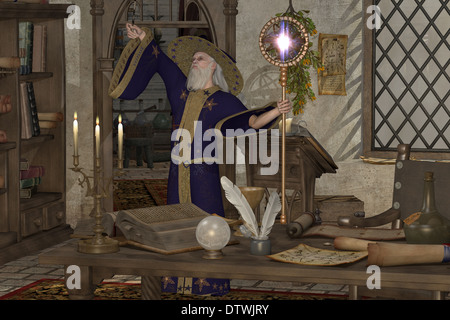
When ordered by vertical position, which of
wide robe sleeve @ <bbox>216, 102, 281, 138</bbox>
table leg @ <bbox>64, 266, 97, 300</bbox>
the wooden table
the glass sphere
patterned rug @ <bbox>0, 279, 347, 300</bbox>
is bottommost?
patterned rug @ <bbox>0, 279, 347, 300</bbox>

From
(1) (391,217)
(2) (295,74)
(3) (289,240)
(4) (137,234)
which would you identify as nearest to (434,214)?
(3) (289,240)

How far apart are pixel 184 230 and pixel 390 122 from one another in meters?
3.43

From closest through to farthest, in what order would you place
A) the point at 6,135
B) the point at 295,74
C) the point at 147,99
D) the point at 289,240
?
the point at 289,240
the point at 6,135
the point at 295,74
the point at 147,99

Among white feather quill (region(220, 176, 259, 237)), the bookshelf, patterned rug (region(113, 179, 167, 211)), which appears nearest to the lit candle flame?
white feather quill (region(220, 176, 259, 237))

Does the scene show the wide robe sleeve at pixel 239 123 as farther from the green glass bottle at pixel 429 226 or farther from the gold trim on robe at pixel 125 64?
the green glass bottle at pixel 429 226

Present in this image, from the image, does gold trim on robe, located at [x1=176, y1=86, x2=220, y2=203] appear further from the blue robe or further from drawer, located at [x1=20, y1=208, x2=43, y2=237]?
drawer, located at [x1=20, y1=208, x2=43, y2=237]

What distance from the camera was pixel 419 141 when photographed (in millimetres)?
5492

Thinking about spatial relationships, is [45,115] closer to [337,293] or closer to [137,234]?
[337,293]

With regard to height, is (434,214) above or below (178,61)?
below

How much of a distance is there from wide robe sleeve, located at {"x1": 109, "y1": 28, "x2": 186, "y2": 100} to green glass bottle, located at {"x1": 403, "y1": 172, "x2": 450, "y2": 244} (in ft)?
5.93

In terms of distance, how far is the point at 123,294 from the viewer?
3801 millimetres

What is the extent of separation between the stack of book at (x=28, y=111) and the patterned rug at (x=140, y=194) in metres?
1.80

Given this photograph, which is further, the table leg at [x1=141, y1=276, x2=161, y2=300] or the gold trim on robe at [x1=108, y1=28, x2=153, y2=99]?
the gold trim on robe at [x1=108, y1=28, x2=153, y2=99]

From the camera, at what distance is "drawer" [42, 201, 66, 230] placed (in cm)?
518
